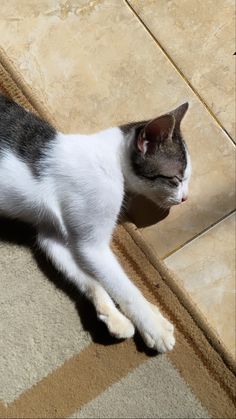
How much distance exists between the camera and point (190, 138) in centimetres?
170

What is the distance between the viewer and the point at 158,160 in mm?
1407

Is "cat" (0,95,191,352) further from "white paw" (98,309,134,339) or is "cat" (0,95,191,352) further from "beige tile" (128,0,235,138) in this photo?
"beige tile" (128,0,235,138)

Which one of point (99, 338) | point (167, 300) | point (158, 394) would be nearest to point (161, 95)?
point (167, 300)

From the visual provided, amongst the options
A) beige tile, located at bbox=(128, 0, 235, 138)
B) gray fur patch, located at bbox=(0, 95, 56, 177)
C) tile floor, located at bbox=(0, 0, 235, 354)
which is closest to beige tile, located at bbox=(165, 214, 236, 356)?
tile floor, located at bbox=(0, 0, 235, 354)

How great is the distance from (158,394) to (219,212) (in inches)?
21.7

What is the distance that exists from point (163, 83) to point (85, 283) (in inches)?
26.6

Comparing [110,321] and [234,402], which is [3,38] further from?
[234,402]

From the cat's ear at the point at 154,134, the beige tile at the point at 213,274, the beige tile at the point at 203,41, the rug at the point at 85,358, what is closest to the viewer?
the cat's ear at the point at 154,134

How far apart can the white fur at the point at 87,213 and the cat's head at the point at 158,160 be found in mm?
23

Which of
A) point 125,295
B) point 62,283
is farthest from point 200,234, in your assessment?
point 62,283

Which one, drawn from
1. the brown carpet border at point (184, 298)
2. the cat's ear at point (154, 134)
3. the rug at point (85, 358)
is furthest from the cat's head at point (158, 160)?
the rug at point (85, 358)

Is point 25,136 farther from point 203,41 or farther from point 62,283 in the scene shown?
point 203,41

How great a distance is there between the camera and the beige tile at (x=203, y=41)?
1.74 m

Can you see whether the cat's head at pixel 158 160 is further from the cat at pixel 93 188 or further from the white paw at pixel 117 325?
the white paw at pixel 117 325
